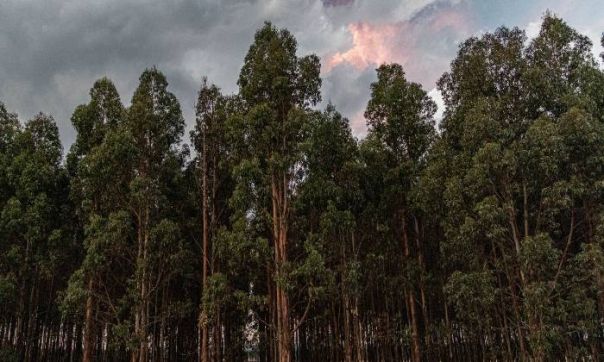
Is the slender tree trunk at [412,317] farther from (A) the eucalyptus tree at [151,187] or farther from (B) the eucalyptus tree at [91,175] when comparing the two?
(B) the eucalyptus tree at [91,175]

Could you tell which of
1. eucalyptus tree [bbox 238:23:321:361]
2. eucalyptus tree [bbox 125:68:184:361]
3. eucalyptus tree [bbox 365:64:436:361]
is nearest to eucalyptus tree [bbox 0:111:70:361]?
eucalyptus tree [bbox 125:68:184:361]

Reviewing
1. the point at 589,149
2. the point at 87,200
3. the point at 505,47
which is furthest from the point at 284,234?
the point at 505,47

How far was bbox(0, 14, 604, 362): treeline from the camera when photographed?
1095cm

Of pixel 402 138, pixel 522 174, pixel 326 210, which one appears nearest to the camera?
pixel 522 174

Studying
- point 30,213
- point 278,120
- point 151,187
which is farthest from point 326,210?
point 30,213

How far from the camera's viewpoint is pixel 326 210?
1306 cm

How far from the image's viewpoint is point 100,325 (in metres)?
15.5

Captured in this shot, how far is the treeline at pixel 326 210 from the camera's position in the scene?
11.0m

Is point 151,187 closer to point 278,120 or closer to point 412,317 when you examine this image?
point 278,120

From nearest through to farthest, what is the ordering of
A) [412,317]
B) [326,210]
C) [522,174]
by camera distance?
[522,174], [326,210], [412,317]

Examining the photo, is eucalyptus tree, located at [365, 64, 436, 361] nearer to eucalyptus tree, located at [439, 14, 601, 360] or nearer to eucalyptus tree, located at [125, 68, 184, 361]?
eucalyptus tree, located at [439, 14, 601, 360]

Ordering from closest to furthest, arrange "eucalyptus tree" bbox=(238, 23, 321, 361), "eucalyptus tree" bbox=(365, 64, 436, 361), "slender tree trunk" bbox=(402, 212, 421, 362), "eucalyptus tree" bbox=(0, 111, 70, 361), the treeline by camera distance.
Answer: the treeline → "eucalyptus tree" bbox=(238, 23, 321, 361) → "slender tree trunk" bbox=(402, 212, 421, 362) → "eucalyptus tree" bbox=(0, 111, 70, 361) → "eucalyptus tree" bbox=(365, 64, 436, 361)

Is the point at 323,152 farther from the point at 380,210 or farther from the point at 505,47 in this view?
the point at 505,47

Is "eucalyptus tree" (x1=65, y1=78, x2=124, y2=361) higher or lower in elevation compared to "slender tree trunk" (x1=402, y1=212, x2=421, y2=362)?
higher
